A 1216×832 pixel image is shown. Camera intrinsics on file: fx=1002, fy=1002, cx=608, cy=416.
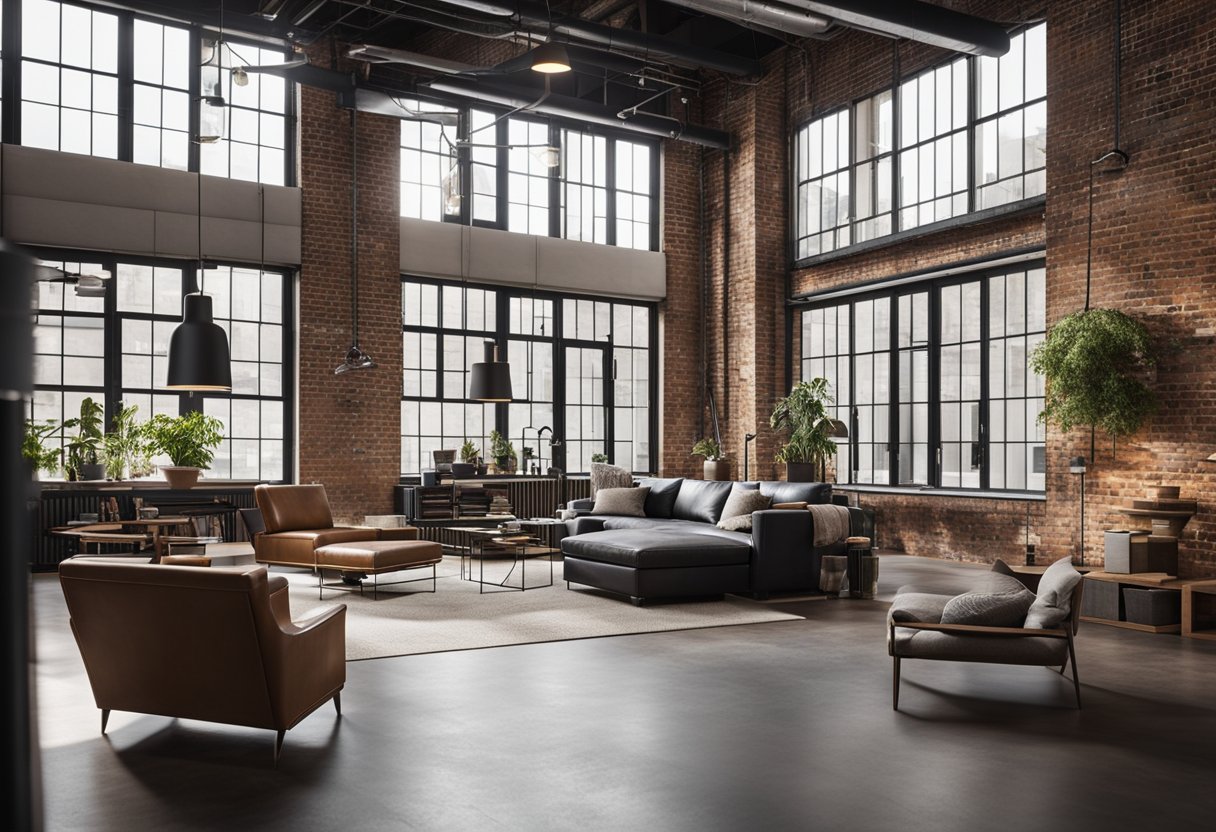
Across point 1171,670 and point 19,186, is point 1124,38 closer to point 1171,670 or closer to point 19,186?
point 1171,670

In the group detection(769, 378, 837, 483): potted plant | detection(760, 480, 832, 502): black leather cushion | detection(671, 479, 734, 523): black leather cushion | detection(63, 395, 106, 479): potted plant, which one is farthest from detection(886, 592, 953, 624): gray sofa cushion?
detection(63, 395, 106, 479): potted plant

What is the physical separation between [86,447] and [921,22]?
355 inches

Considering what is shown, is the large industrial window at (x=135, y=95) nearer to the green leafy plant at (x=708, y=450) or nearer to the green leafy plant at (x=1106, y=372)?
Result: the green leafy plant at (x=708, y=450)

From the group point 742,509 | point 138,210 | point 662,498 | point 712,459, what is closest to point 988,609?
point 742,509

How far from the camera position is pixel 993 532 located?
10.6 m

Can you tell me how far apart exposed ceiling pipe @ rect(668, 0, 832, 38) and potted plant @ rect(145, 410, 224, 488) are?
6187 mm

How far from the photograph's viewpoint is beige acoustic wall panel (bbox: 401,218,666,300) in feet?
40.6

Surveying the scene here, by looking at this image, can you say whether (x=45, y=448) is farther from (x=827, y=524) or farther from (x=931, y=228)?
(x=931, y=228)

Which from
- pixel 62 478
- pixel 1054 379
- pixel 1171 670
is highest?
pixel 1054 379

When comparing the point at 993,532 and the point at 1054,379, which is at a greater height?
the point at 1054,379

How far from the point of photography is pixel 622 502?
1046 centimetres

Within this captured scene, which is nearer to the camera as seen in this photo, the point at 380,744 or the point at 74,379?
the point at 380,744

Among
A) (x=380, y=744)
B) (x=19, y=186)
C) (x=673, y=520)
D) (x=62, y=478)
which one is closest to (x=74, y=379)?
(x=62, y=478)

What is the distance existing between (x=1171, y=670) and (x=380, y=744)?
454cm
